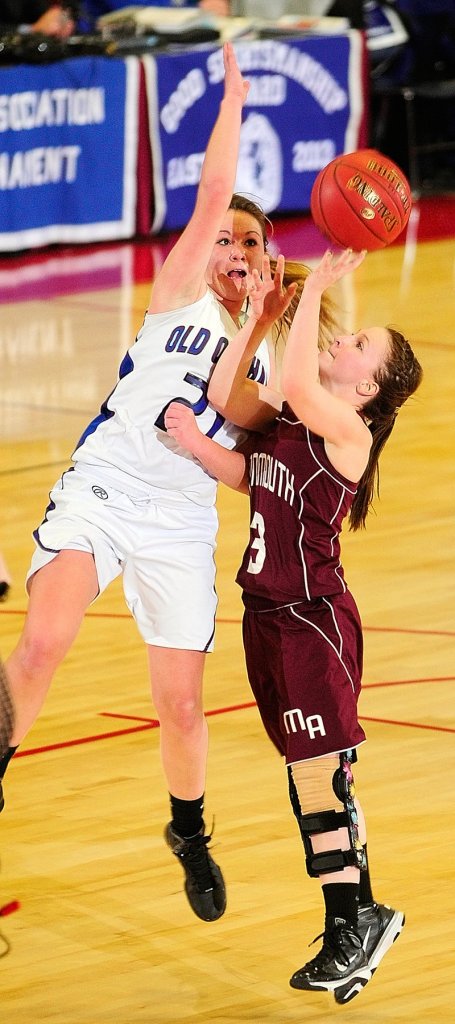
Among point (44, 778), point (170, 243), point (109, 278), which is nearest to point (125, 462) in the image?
point (44, 778)

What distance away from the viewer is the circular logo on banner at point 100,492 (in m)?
4.17

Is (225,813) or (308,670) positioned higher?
(308,670)

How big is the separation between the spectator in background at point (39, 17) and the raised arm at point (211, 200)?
33.0 feet

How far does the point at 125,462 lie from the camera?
13.8ft

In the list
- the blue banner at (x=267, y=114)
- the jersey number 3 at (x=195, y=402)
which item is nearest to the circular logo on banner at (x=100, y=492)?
the jersey number 3 at (x=195, y=402)

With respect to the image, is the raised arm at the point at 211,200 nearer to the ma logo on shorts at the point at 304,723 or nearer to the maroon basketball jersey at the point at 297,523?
the maroon basketball jersey at the point at 297,523

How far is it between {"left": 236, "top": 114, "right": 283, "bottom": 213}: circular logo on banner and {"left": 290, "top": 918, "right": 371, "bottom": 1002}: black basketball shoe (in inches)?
447

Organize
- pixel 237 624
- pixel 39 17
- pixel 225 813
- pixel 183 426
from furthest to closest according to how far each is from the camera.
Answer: pixel 39 17 → pixel 237 624 → pixel 225 813 → pixel 183 426

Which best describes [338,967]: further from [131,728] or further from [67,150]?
[67,150]

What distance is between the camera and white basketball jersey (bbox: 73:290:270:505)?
4.16 meters

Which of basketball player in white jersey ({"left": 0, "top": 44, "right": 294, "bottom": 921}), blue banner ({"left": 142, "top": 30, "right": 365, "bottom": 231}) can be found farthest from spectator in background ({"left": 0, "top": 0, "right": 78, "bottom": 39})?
basketball player in white jersey ({"left": 0, "top": 44, "right": 294, "bottom": 921})

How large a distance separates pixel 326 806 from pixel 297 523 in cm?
59

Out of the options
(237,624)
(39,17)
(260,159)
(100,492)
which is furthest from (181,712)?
(39,17)

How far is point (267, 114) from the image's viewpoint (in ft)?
48.8
